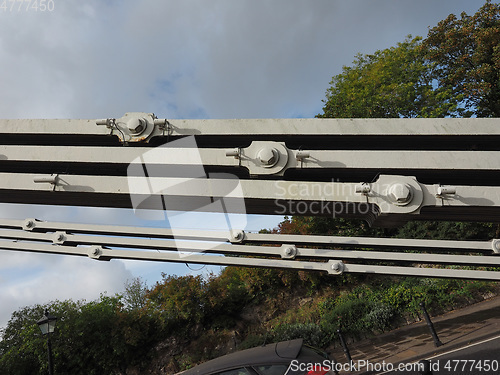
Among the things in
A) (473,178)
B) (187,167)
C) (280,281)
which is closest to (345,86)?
(280,281)

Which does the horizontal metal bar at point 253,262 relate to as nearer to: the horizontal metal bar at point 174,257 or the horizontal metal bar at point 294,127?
the horizontal metal bar at point 174,257

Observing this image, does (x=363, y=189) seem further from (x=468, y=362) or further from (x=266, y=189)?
(x=468, y=362)

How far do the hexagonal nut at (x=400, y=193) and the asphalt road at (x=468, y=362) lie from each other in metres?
3.74

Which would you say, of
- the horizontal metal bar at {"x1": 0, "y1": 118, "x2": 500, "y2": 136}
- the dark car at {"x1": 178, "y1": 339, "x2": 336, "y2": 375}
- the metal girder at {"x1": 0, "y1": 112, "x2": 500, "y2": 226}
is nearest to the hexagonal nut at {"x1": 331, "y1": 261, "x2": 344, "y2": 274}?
the metal girder at {"x1": 0, "y1": 112, "x2": 500, "y2": 226}

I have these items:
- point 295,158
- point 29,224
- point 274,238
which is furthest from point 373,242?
point 29,224

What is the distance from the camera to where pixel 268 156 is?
12.7ft

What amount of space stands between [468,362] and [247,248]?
5.32 meters

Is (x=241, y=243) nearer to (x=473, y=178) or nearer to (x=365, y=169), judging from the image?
(x=365, y=169)

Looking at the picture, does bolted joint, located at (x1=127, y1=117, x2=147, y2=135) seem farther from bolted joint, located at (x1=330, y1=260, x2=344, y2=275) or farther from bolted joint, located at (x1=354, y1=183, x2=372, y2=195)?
bolted joint, located at (x1=330, y1=260, x2=344, y2=275)

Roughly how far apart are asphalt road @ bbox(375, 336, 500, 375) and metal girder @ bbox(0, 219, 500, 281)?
2.66 meters

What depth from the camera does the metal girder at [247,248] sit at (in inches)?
156

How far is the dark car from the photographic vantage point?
3.94 m

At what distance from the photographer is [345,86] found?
720 inches

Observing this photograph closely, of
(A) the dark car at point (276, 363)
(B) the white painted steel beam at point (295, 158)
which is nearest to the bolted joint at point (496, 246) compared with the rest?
(B) the white painted steel beam at point (295, 158)
